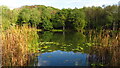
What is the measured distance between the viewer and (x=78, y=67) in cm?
510

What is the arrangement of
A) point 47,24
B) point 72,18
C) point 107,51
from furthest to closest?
point 47,24 → point 72,18 → point 107,51

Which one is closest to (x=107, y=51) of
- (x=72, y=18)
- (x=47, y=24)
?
(x=72, y=18)

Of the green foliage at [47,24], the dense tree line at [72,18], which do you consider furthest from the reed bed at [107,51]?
the green foliage at [47,24]

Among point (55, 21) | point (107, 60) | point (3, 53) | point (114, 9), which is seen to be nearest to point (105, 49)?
point (107, 60)

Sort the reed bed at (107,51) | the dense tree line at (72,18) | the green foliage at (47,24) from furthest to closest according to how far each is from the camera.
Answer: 1. the green foliage at (47,24)
2. the dense tree line at (72,18)
3. the reed bed at (107,51)

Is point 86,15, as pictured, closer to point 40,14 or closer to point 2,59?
point 40,14

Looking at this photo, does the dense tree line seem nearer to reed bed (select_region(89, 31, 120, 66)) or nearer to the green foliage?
the green foliage

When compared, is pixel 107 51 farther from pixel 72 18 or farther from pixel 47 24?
pixel 47 24

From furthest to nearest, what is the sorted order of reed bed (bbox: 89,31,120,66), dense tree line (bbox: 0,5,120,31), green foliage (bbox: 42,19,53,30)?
green foliage (bbox: 42,19,53,30) < dense tree line (bbox: 0,5,120,31) < reed bed (bbox: 89,31,120,66)

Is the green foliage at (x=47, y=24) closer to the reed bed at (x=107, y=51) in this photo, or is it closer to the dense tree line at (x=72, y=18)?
the dense tree line at (x=72, y=18)

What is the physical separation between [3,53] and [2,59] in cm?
20

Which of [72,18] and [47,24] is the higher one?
[72,18]

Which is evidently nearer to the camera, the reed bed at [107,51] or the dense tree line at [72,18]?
the reed bed at [107,51]

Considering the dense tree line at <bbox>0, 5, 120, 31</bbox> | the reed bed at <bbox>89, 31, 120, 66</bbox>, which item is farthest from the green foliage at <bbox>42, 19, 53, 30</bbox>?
the reed bed at <bbox>89, 31, 120, 66</bbox>
